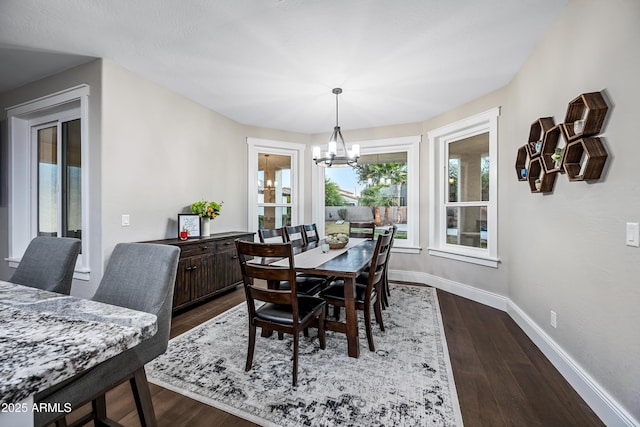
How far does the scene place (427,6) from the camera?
6.54 feet

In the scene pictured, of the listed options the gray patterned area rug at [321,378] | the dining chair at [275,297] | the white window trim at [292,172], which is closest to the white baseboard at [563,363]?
the gray patterned area rug at [321,378]

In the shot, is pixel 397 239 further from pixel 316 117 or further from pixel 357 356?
pixel 357 356

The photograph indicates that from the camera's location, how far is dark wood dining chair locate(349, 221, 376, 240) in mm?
4305

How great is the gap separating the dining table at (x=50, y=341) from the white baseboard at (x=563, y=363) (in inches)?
92.3

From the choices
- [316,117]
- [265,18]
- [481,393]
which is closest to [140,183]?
[265,18]

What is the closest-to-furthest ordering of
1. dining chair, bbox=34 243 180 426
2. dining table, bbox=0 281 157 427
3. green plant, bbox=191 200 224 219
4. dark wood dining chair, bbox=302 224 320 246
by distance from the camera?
dining table, bbox=0 281 157 427, dining chair, bbox=34 243 180 426, green plant, bbox=191 200 224 219, dark wood dining chair, bbox=302 224 320 246

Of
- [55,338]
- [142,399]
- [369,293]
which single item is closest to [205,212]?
[369,293]

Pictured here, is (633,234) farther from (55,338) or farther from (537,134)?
(55,338)

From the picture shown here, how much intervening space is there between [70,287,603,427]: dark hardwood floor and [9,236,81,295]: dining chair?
78cm

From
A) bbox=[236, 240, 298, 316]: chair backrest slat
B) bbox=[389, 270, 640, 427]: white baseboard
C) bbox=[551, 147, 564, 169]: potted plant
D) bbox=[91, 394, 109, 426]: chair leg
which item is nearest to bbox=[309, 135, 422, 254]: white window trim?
bbox=[389, 270, 640, 427]: white baseboard

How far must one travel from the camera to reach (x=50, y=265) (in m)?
1.68

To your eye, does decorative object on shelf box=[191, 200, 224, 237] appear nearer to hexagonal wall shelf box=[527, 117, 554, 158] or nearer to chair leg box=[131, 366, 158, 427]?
chair leg box=[131, 366, 158, 427]

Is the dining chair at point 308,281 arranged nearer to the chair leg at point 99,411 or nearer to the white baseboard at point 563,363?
the chair leg at point 99,411

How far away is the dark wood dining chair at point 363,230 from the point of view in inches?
169
